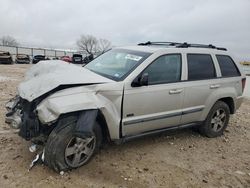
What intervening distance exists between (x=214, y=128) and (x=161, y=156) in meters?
1.62

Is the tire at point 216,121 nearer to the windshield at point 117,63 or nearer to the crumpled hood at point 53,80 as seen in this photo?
the windshield at point 117,63

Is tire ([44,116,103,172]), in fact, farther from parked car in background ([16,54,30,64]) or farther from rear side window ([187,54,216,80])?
parked car in background ([16,54,30,64])

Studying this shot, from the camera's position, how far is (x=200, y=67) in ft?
15.3

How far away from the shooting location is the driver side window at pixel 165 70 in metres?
3.95

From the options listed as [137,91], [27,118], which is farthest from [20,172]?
[137,91]

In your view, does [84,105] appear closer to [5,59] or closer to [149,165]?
[149,165]

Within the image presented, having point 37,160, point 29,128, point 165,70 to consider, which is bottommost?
point 37,160

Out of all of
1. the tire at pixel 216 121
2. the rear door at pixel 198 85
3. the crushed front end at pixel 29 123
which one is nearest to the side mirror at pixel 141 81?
the rear door at pixel 198 85

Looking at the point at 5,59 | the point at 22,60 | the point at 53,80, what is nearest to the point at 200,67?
the point at 53,80

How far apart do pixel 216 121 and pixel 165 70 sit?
1804 millimetres

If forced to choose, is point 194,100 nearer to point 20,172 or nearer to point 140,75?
point 140,75

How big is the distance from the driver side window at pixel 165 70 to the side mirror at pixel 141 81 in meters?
0.19

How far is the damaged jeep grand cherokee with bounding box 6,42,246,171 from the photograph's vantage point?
3.21 meters

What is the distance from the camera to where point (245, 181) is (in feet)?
11.8
